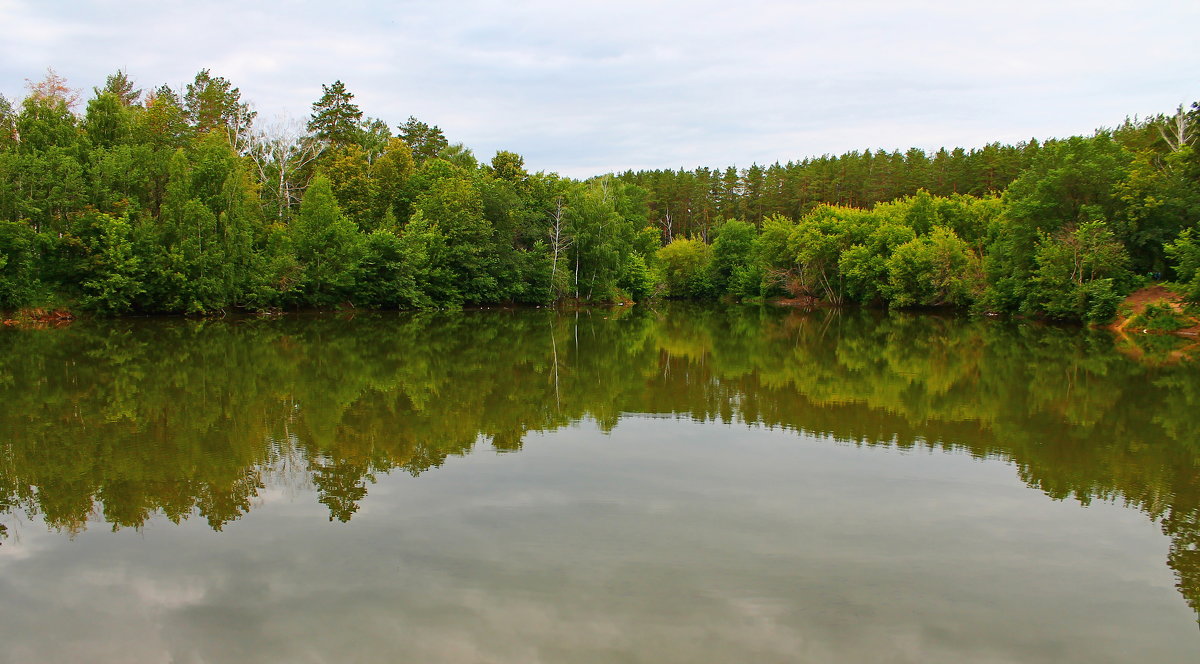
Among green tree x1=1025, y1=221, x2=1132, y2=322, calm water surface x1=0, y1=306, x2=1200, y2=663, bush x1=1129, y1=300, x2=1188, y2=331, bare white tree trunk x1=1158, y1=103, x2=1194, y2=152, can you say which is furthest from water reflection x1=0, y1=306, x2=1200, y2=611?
bare white tree trunk x1=1158, y1=103, x2=1194, y2=152

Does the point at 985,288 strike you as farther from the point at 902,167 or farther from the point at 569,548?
the point at 569,548

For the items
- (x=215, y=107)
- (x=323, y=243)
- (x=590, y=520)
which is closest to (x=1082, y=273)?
(x=590, y=520)

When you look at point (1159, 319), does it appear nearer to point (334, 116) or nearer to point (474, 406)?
point (474, 406)

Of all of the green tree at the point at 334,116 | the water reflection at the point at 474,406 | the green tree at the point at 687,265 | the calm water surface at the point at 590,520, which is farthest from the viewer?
the green tree at the point at 687,265

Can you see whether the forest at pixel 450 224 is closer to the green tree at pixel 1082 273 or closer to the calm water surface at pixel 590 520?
the green tree at pixel 1082 273

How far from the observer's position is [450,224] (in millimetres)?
46688

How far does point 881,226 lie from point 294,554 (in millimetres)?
53876

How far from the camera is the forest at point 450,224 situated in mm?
33156

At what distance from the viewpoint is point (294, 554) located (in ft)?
22.0

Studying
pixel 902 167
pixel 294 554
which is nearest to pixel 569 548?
pixel 294 554

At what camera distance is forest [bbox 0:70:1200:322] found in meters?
33.2

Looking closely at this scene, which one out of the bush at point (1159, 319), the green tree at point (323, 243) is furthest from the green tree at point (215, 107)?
the bush at point (1159, 319)

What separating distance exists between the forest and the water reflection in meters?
7.92

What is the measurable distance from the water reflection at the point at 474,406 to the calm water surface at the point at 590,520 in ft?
0.30
